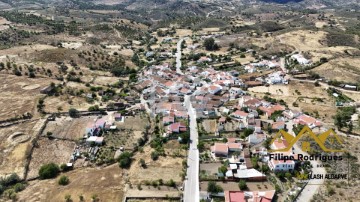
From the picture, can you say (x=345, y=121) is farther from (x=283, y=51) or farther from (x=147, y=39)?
(x=147, y=39)

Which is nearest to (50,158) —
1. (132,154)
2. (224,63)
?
(132,154)

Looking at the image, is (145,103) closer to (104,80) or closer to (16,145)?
(104,80)

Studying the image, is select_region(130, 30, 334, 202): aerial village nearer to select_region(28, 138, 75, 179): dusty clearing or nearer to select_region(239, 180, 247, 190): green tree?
select_region(239, 180, 247, 190): green tree

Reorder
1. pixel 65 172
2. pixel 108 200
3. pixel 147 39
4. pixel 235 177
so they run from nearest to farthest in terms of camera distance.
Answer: pixel 108 200, pixel 235 177, pixel 65 172, pixel 147 39

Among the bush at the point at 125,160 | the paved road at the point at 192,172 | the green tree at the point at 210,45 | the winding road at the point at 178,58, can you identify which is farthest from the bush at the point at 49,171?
the green tree at the point at 210,45

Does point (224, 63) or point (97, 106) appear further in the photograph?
point (224, 63)
